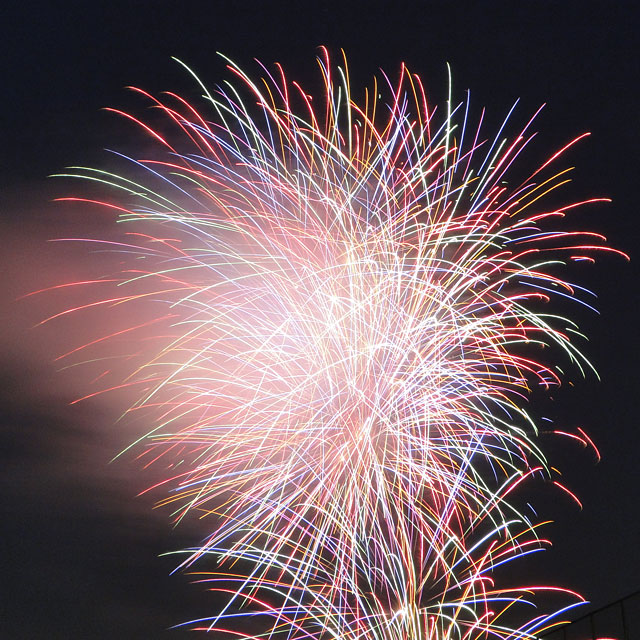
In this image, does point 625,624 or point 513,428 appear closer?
point 625,624

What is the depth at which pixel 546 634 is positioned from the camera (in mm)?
14531

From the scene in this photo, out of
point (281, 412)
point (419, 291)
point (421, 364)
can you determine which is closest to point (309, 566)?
point (281, 412)

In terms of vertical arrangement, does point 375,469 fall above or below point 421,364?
below

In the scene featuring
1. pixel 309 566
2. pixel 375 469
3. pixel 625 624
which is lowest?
pixel 625 624

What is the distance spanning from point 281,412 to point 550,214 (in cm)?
456

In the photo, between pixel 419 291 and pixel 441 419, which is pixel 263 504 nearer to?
pixel 441 419

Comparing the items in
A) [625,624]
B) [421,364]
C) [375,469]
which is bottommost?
[625,624]

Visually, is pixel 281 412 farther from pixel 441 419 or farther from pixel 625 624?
pixel 625 624

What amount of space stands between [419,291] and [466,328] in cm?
84

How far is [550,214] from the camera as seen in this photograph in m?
14.8

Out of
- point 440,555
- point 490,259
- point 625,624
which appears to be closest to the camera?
point 625,624

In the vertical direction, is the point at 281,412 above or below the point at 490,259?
below

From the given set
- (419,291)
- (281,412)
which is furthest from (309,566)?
(419,291)

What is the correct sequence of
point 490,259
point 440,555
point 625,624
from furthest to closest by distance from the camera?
point 490,259
point 440,555
point 625,624
